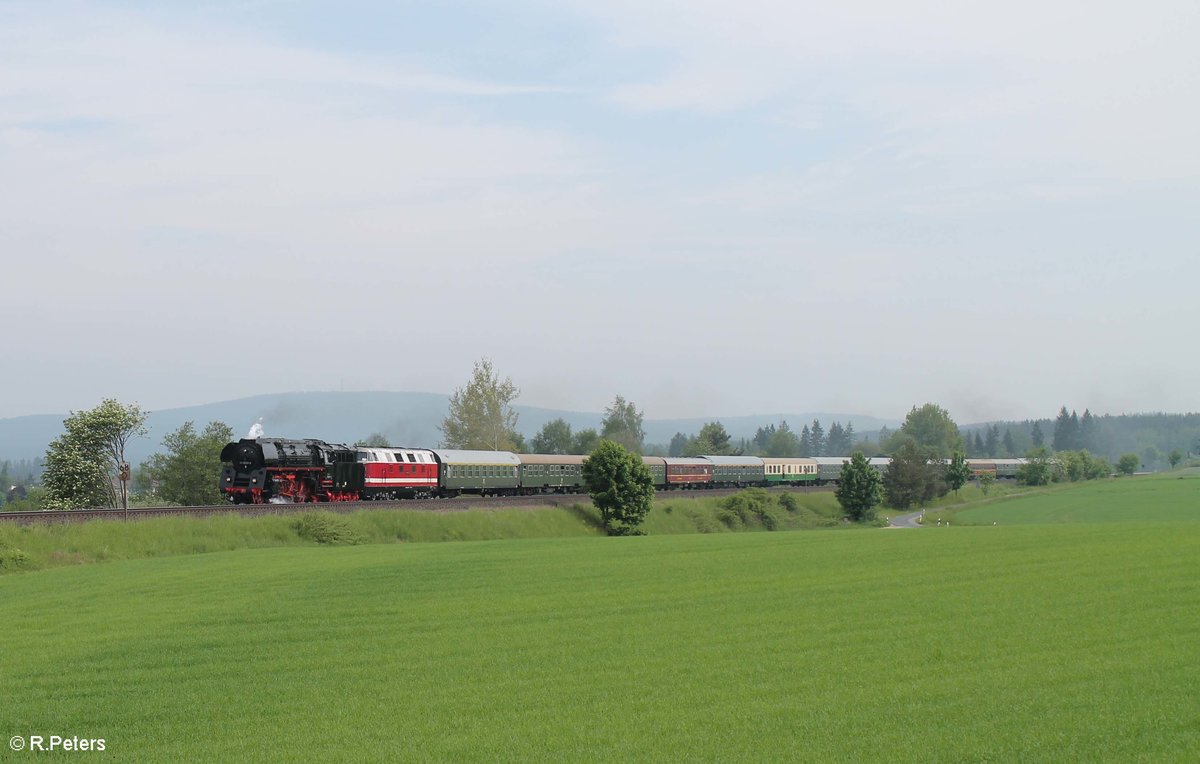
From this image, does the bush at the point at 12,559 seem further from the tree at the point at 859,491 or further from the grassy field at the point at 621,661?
the tree at the point at 859,491

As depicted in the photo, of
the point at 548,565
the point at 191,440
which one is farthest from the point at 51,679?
the point at 191,440

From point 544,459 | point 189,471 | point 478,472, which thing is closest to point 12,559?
point 478,472

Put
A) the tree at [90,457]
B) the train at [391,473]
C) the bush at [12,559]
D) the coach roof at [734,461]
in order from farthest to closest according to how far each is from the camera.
Answer: 1. the coach roof at [734,461]
2. the tree at [90,457]
3. the train at [391,473]
4. the bush at [12,559]

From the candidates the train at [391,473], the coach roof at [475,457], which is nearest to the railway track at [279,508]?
the train at [391,473]

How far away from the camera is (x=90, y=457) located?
209 feet

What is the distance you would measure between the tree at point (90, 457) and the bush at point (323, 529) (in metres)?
17.7

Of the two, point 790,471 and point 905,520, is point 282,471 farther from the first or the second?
point 790,471

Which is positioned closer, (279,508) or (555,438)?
(279,508)

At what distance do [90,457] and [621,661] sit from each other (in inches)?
2134

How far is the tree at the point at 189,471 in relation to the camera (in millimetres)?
74625

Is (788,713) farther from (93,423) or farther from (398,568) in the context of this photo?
(93,423)

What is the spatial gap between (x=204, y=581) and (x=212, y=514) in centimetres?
1550

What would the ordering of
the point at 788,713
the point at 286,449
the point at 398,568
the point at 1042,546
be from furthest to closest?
the point at 286,449
the point at 1042,546
the point at 398,568
the point at 788,713

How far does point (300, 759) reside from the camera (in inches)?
579
